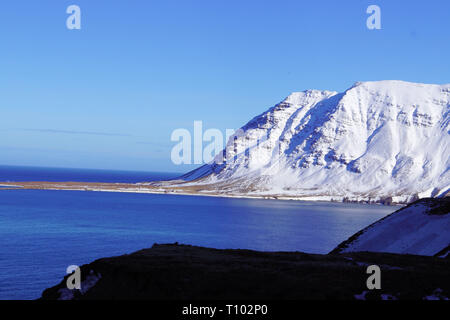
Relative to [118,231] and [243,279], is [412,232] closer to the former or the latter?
[243,279]

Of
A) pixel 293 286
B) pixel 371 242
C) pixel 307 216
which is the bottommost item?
pixel 307 216

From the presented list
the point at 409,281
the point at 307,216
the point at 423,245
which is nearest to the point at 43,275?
the point at 423,245

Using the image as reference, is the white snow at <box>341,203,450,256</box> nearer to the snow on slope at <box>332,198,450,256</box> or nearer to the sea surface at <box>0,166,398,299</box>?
the snow on slope at <box>332,198,450,256</box>

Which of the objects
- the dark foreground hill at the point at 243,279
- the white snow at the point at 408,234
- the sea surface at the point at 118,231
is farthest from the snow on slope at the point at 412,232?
the sea surface at the point at 118,231

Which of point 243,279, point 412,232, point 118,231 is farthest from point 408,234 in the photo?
point 118,231

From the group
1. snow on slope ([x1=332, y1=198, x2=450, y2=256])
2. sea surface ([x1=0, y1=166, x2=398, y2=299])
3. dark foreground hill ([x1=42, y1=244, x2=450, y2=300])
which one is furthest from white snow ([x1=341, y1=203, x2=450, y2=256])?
sea surface ([x1=0, y1=166, x2=398, y2=299])

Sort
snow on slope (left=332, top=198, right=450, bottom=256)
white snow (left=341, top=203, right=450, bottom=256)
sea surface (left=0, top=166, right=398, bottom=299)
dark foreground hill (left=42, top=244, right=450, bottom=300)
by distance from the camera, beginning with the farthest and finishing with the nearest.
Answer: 1. sea surface (left=0, top=166, right=398, bottom=299)
2. snow on slope (left=332, top=198, right=450, bottom=256)
3. white snow (left=341, top=203, right=450, bottom=256)
4. dark foreground hill (left=42, top=244, right=450, bottom=300)
